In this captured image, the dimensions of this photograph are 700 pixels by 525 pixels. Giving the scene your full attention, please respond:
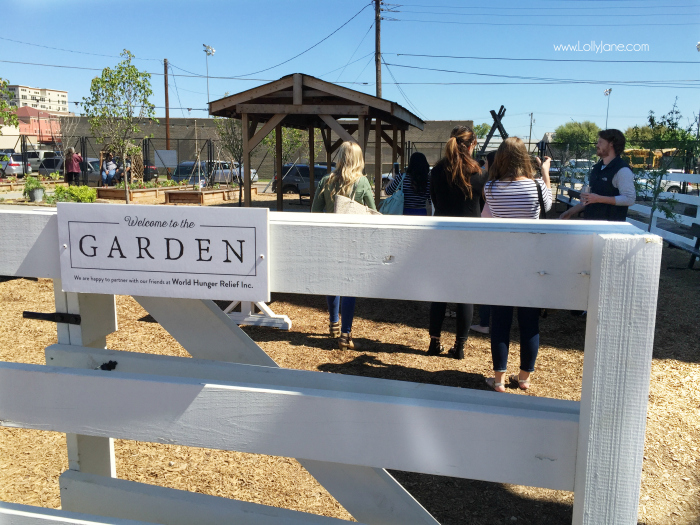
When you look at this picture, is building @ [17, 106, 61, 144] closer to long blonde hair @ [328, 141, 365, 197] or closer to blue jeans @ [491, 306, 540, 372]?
long blonde hair @ [328, 141, 365, 197]

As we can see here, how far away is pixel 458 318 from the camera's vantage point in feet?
15.0

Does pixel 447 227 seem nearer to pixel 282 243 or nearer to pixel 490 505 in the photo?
pixel 282 243

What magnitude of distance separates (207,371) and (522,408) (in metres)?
0.75

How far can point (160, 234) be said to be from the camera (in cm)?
116

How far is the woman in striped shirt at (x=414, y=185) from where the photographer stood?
5.24m

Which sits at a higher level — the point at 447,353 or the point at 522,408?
the point at 522,408

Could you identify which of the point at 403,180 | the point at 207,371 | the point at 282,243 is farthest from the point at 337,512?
the point at 403,180

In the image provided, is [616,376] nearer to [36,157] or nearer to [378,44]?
[378,44]

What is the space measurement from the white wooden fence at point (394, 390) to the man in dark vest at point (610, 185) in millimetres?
4156

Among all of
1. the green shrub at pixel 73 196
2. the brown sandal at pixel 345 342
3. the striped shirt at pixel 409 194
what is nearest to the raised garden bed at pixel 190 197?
the green shrub at pixel 73 196

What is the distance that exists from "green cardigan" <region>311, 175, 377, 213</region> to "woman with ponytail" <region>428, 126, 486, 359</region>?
0.56 metres

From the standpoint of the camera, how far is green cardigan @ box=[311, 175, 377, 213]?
170 inches

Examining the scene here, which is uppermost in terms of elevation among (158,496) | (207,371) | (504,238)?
(504,238)

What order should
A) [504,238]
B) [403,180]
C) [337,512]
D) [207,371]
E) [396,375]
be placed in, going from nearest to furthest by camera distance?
[504,238]
[207,371]
[337,512]
[396,375]
[403,180]
